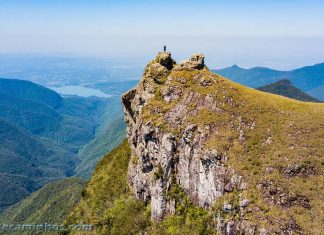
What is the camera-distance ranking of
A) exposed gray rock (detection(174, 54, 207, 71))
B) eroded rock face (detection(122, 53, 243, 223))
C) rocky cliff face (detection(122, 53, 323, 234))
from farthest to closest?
exposed gray rock (detection(174, 54, 207, 71)) < eroded rock face (detection(122, 53, 243, 223)) < rocky cliff face (detection(122, 53, 323, 234))

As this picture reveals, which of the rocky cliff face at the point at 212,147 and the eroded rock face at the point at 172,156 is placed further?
the eroded rock face at the point at 172,156

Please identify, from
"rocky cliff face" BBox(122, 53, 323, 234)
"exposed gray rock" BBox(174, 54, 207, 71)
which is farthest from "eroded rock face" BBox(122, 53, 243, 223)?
"rocky cliff face" BBox(122, 53, 323, 234)

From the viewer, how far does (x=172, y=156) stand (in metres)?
66.4

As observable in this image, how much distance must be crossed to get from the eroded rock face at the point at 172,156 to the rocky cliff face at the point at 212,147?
5.7 inches

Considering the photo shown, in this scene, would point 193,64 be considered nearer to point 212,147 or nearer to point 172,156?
point 172,156

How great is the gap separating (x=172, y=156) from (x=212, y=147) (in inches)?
323

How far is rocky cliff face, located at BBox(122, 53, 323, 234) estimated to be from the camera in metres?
54.9

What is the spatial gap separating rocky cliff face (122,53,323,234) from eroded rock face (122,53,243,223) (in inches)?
5.7

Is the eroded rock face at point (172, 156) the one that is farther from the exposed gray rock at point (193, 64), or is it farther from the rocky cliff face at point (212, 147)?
the rocky cliff face at point (212, 147)

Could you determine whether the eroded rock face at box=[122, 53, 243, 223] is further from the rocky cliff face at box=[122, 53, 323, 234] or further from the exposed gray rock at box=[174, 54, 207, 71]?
the rocky cliff face at box=[122, 53, 323, 234]

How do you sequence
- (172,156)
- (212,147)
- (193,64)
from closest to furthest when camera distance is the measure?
(212,147), (172,156), (193,64)

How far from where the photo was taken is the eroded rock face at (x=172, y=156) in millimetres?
59875

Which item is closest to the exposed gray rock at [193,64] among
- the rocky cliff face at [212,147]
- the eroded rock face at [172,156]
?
the eroded rock face at [172,156]

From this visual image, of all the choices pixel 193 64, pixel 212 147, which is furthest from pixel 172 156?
pixel 193 64
